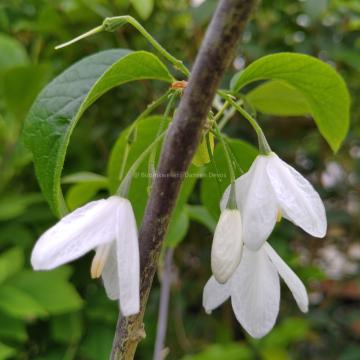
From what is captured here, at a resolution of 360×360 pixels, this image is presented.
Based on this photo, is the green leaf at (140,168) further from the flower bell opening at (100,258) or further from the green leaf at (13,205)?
the green leaf at (13,205)

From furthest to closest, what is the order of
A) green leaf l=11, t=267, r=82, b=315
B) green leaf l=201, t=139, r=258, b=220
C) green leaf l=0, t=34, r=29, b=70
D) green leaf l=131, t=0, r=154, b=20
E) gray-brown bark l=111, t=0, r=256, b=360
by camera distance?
green leaf l=0, t=34, r=29, b=70, green leaf l=11, t=267, r=82, b=315, green leaf l=131, t=0, r=154, b=20, green leaf l=201, t=139, r=258, b=220, gray-brown bark l=111, t=0, r=256, b=360

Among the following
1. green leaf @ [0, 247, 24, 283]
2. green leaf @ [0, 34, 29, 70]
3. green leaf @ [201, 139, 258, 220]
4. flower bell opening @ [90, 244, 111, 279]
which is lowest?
green leaf @ [0, 247, 24, 283]

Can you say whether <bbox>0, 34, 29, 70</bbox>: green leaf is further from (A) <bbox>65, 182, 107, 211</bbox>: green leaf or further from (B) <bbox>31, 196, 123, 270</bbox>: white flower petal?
(B) <bbox>31, 196, 123, 270</bbox>: white flower petal

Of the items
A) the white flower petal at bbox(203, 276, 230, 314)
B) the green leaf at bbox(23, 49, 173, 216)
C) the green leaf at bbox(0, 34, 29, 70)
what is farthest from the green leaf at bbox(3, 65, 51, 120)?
the white flower petal at bbox(203, 276, 230, 314)

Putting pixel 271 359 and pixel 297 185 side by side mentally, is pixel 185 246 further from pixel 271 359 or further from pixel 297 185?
pixel 297 185

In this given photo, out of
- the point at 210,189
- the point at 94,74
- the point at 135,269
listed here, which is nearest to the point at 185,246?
the point at 210,189

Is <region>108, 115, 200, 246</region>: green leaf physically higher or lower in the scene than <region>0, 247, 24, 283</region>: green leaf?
higher

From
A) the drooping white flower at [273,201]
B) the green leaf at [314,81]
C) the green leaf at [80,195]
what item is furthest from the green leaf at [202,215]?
the drooping white flower at [273,201]
